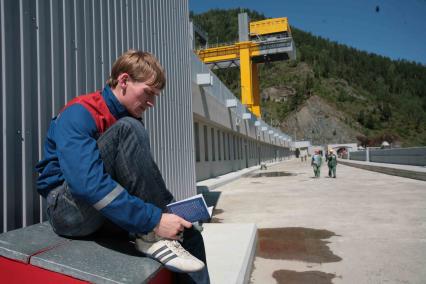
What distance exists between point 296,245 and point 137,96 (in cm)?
370

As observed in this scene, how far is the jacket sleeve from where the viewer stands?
1754 mm

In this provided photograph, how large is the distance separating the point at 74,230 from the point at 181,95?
556 cm

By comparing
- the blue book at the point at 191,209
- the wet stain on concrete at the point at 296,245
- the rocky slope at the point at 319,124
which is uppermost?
the rocky slope at the point at 319,124

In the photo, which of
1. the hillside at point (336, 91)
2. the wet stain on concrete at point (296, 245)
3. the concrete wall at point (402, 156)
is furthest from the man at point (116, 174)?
the hillside at point (336, 91)

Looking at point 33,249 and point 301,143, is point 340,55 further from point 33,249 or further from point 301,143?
point 33,249

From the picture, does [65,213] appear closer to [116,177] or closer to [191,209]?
[116,177]

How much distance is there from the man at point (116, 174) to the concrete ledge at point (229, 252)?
1.07 m

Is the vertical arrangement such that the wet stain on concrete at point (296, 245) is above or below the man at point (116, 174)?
below

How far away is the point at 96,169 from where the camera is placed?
178 cm

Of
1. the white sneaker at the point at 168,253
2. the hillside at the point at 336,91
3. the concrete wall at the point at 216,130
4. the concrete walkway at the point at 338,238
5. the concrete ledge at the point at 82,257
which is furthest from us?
the hillside at the point at 336,91

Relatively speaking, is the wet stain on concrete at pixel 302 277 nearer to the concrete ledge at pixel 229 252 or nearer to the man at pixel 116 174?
the concrete ledge at pixel 229 252

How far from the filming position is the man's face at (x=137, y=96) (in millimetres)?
2223

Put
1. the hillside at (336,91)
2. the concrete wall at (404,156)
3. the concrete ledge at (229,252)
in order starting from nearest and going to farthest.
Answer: the concrete ledge at (229,252) < the concrete wall at (404,156) < the hillside at (336,91)

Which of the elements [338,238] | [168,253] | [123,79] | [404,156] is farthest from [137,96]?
[404,156]
